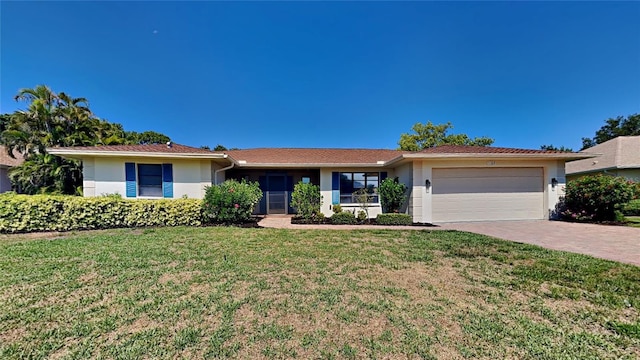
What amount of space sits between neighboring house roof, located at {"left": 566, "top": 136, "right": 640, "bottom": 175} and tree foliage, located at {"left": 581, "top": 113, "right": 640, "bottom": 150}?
64.9ft

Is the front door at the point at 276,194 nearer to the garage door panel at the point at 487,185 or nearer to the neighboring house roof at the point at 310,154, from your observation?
the neighboring house roof at the point at 310,154

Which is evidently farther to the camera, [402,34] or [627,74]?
[627,74]

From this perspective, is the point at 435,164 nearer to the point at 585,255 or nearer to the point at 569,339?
the point at 585,255

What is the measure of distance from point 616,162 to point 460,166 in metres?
12.3

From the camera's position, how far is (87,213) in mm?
7848

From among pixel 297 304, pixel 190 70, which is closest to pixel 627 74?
pixel 297 304

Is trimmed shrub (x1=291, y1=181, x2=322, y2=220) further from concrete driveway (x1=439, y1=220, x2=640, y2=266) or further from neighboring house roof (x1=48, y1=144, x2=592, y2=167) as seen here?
concrete driveway (x1=439, y1=220, x2=640, y2=266)

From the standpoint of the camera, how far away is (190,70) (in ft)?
43.9

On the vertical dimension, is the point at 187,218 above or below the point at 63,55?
below

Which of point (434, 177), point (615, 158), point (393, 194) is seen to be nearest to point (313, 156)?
point (393, 194)

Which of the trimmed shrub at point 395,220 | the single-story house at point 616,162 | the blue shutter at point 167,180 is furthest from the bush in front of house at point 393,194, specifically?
the single-story house at point 616,162

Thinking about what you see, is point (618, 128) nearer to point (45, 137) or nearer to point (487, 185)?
point (487, 185)

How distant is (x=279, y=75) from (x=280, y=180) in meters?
6.49

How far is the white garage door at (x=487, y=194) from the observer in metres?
10.2
